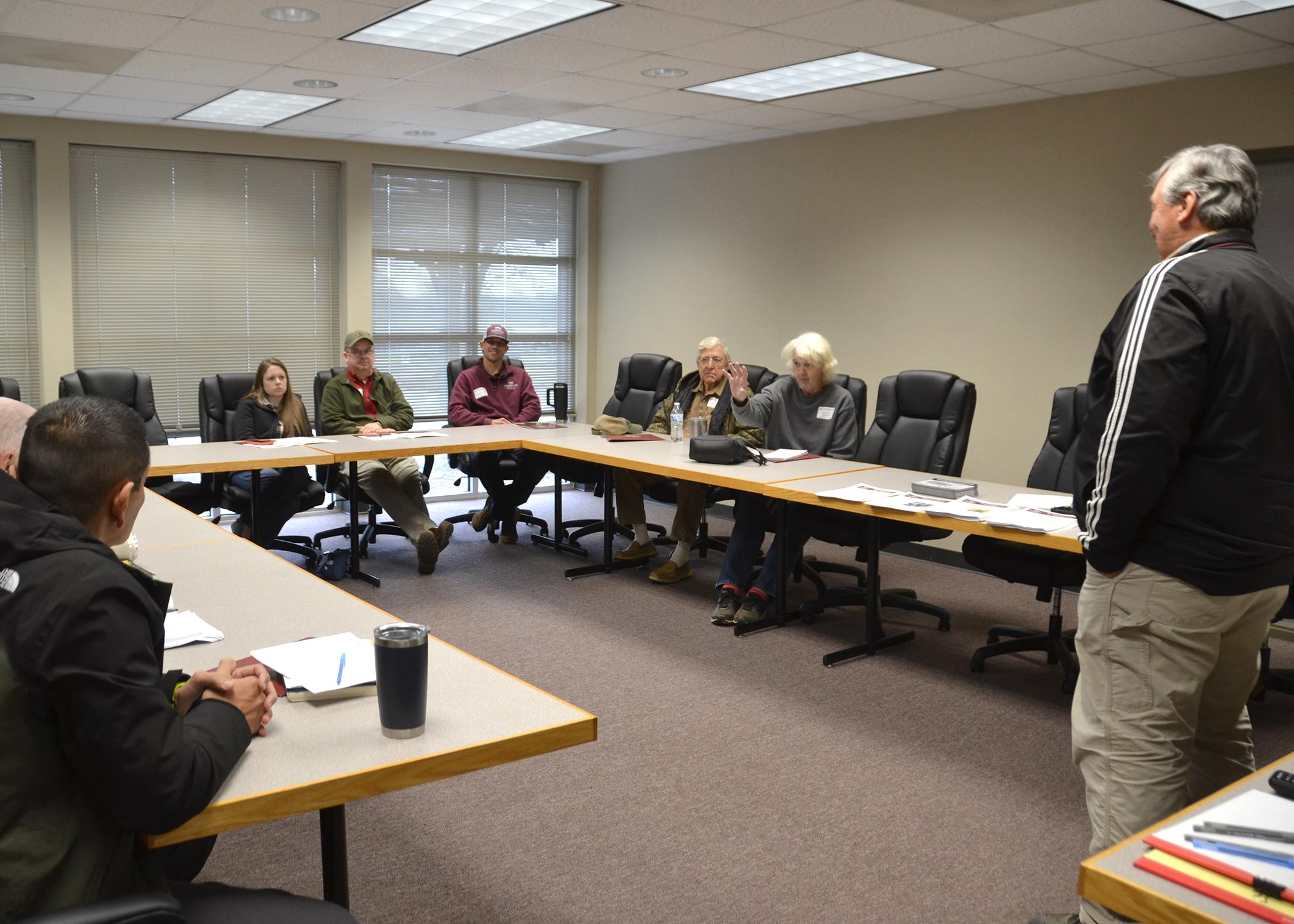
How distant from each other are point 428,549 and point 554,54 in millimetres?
2475

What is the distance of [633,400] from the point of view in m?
6.36

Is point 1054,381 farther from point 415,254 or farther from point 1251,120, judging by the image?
point 415,254

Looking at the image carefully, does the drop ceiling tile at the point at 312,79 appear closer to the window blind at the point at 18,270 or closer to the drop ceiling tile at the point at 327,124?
the drop ceiling tile at the point at 327,124

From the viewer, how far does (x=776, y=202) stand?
22.4 ft

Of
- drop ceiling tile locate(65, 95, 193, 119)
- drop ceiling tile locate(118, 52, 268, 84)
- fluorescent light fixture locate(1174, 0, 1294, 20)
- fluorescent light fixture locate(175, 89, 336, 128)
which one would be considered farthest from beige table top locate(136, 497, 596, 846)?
drop ceiling tile locate(65, 95, 193, 119)

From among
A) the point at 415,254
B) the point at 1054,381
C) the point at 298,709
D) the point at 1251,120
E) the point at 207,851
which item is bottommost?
the point at 207,851

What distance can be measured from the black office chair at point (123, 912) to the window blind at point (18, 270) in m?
5.95

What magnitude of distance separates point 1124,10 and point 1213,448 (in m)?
2.40

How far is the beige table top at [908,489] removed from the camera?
3164mm

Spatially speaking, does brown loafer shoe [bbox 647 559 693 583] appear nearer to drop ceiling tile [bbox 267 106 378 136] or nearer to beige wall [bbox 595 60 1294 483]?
beige wall [bbox 595 60 1294 483]

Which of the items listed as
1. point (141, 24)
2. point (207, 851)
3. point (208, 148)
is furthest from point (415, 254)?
point (207, 851)

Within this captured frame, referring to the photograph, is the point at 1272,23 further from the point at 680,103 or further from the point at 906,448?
the point at 680,103

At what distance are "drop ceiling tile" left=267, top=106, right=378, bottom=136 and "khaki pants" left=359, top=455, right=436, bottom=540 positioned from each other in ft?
6.54

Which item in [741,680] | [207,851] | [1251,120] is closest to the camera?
[207,851]
